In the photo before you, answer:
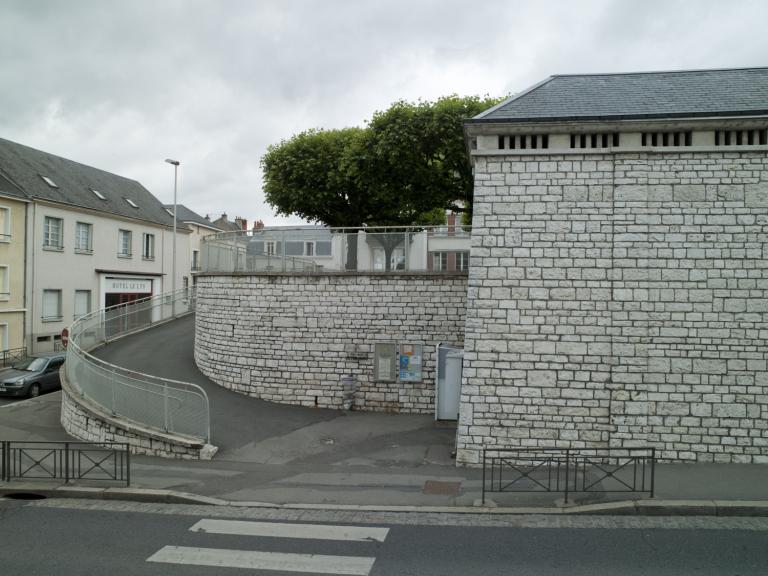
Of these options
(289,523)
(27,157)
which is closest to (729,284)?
(289,523)

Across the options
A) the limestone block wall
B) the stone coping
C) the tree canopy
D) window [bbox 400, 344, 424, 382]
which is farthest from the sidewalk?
the tree canopy

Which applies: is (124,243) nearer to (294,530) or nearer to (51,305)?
(51,305)

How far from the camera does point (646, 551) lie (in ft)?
21.2

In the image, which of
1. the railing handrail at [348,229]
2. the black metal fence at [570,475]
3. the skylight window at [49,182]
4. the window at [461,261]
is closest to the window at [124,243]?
the skylight window at [49,182]

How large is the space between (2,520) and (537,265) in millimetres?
9484

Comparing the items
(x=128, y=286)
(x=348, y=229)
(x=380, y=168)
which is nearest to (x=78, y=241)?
(x=128, y=286)

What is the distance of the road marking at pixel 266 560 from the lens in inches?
241

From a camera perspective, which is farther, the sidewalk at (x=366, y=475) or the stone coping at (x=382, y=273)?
the stone coping at (x=382, y=273)

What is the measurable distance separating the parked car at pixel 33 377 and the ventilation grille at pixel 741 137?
21.7 meters

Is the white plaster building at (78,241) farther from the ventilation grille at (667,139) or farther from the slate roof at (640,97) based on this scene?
the ventilation grille at (667,139)

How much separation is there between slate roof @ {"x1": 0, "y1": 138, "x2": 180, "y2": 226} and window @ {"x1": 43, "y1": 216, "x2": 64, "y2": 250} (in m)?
1.09

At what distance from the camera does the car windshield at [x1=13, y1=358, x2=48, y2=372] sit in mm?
20047

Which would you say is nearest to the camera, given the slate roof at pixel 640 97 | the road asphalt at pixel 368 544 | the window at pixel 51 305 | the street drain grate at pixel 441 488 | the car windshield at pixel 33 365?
the road asphalt at pixel 368 544

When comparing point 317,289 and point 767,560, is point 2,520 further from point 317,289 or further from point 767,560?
point 767,560
